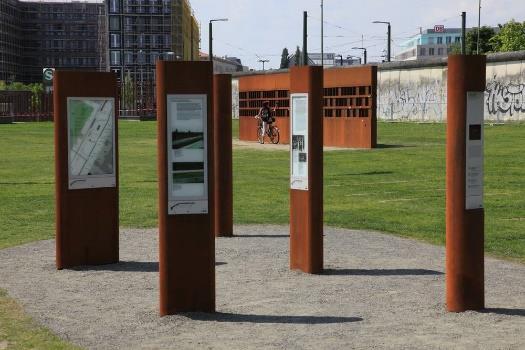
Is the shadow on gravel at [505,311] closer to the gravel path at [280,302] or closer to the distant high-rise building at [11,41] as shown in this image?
Result: the gravel path at [280,302]

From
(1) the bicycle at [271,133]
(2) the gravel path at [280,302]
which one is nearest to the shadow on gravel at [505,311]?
(2) the gravel path at [280,302]

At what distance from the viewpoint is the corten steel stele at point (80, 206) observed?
9.07 meters

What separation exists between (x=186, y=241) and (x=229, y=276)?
1.75 meters

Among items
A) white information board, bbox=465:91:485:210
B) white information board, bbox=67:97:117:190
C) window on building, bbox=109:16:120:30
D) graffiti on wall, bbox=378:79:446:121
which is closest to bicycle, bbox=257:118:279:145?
graffiti on wall, bbox=378:79:446:121

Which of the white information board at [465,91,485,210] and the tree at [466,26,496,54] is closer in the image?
the white information board at [465,91,485,210]

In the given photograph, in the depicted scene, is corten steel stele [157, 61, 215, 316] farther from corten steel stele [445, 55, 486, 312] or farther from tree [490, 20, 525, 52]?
tree [490, 20, 525, 52]

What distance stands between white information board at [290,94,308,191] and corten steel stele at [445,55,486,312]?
1.96 m

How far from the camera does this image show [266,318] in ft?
22.0

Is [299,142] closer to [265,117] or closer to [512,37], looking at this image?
[265,117]

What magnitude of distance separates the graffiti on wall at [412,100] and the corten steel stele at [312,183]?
38.9 meters

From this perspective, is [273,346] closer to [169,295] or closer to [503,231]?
[169,295]

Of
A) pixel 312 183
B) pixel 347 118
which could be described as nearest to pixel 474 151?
pixel 312 183

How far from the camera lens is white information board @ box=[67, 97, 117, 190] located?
9188mm

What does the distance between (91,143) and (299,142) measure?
212 centimetres
